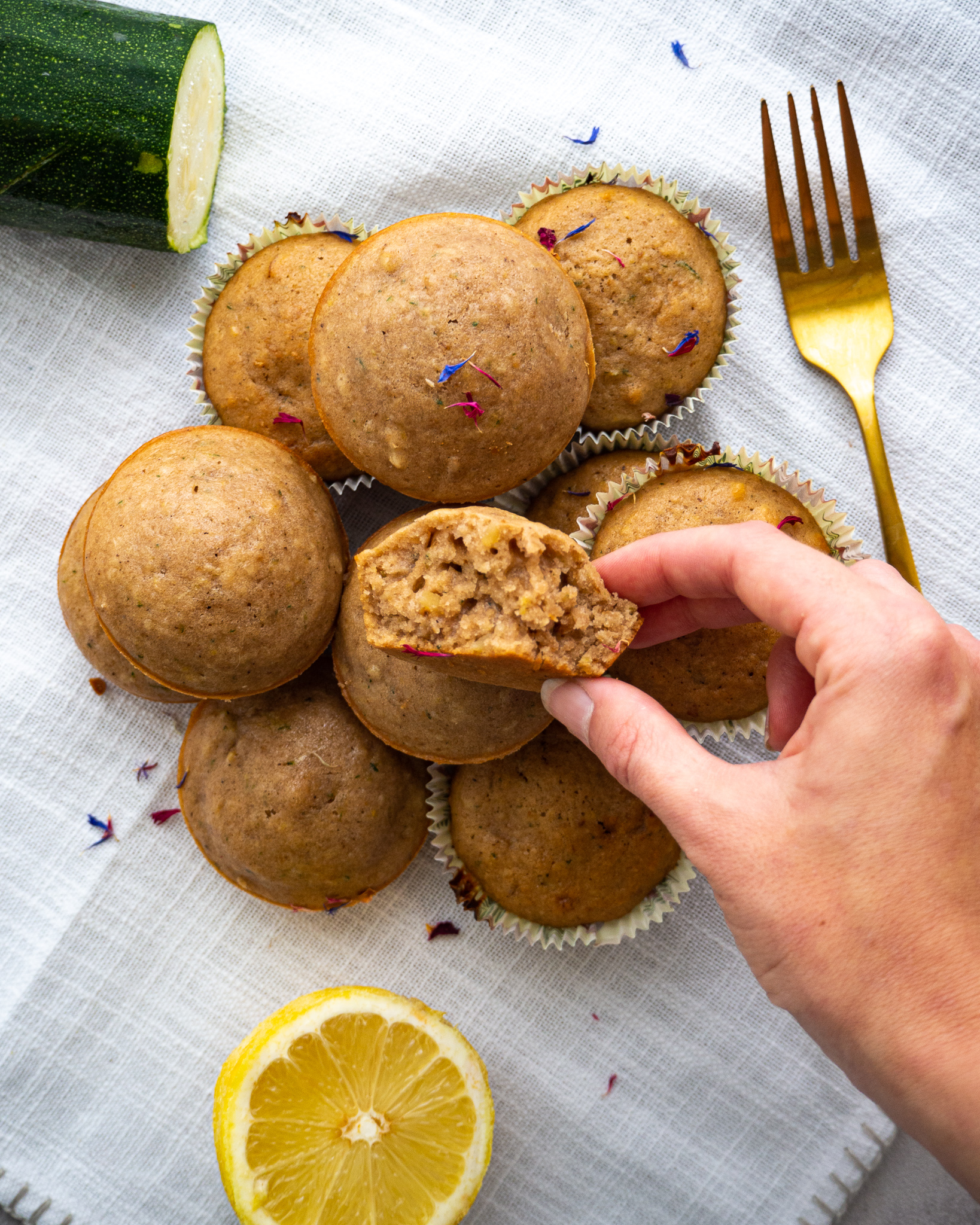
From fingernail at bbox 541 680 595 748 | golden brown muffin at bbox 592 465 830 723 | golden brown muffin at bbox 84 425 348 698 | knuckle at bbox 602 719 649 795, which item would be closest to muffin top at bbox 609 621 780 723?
golden brown muffin at bbox 592 465 830 723

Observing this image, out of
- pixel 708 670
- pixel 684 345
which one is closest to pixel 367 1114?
pixel 708 670

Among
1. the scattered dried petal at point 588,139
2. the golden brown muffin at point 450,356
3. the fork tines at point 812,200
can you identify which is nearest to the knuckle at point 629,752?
the golden brown muffin at point 450,356

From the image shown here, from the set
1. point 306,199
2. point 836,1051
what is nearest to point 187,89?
point 306,199

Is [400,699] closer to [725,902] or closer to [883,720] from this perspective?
[725,902]

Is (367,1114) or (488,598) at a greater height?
(488,598)

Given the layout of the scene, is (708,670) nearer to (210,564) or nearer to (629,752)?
(629,752)

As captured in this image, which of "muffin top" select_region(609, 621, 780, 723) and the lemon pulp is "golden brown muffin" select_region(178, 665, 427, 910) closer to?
the lemon pulp

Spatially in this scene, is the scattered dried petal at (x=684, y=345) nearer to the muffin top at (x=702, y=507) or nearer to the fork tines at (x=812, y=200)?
the muffin top at (x=702, y=507)
